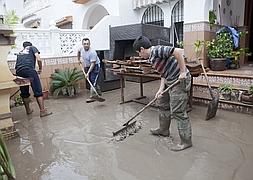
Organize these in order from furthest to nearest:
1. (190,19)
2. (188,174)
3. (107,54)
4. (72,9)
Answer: (72,9) < (107,54) < (190,19) < (188,174)

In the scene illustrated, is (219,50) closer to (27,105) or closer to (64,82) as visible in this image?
(64,82)

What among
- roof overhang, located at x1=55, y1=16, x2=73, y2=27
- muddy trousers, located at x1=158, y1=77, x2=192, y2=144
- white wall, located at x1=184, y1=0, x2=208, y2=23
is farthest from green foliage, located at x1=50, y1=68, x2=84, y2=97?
roof overhang, located at x1=55, y1=16, x2=73, y2=27

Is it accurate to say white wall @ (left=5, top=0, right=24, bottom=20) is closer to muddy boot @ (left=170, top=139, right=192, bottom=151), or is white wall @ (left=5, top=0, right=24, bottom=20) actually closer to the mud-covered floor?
the mud-covered floor

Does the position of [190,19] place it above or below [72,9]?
below

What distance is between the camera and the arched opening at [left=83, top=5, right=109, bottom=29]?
10.6 meters

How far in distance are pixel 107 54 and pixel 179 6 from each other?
284 centimetres

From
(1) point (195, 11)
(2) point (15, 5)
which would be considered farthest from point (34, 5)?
(1) point (195, 11)

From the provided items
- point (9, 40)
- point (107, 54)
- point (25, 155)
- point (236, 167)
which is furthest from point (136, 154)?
point (107, 54)

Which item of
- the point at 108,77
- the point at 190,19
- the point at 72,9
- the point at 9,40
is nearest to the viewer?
the point at 9,40

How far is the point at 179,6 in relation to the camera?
7676mm

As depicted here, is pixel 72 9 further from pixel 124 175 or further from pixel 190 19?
pixel 124 175

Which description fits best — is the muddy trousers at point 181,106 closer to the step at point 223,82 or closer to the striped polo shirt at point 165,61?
the striped polo shirt at point 165,61

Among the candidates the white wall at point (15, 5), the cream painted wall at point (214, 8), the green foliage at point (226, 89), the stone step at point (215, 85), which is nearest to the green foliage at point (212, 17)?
the cream painted wall at point (214, 8)

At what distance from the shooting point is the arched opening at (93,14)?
1056 centimetres
